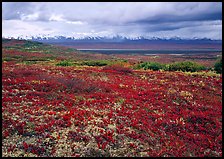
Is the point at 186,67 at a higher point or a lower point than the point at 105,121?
higher

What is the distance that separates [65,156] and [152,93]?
13.2 m

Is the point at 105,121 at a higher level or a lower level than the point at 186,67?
lower

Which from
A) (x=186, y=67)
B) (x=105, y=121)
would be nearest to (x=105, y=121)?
(x=105, y=121)

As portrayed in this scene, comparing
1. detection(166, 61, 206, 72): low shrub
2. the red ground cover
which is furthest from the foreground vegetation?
detection(166, 61, 206, 72): low shrub

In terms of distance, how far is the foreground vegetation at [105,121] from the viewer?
13.6m

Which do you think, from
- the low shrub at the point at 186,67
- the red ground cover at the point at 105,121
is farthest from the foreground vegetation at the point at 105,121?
the low shrub at the point at 186,67

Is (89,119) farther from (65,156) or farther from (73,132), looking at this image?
(65,156)

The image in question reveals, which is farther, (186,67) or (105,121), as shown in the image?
(186,67)

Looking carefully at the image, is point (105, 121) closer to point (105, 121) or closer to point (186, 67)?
point (105, 121)

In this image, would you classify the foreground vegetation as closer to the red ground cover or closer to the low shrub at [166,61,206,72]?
the red ground cover

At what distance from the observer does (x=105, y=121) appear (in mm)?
16469

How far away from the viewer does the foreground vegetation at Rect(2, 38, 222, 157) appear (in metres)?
13.6

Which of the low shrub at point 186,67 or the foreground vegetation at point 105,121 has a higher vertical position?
the low shrub at point 186,67

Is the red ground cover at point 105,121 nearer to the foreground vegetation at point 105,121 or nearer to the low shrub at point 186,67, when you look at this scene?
the foreground vegetation at point 105,121
